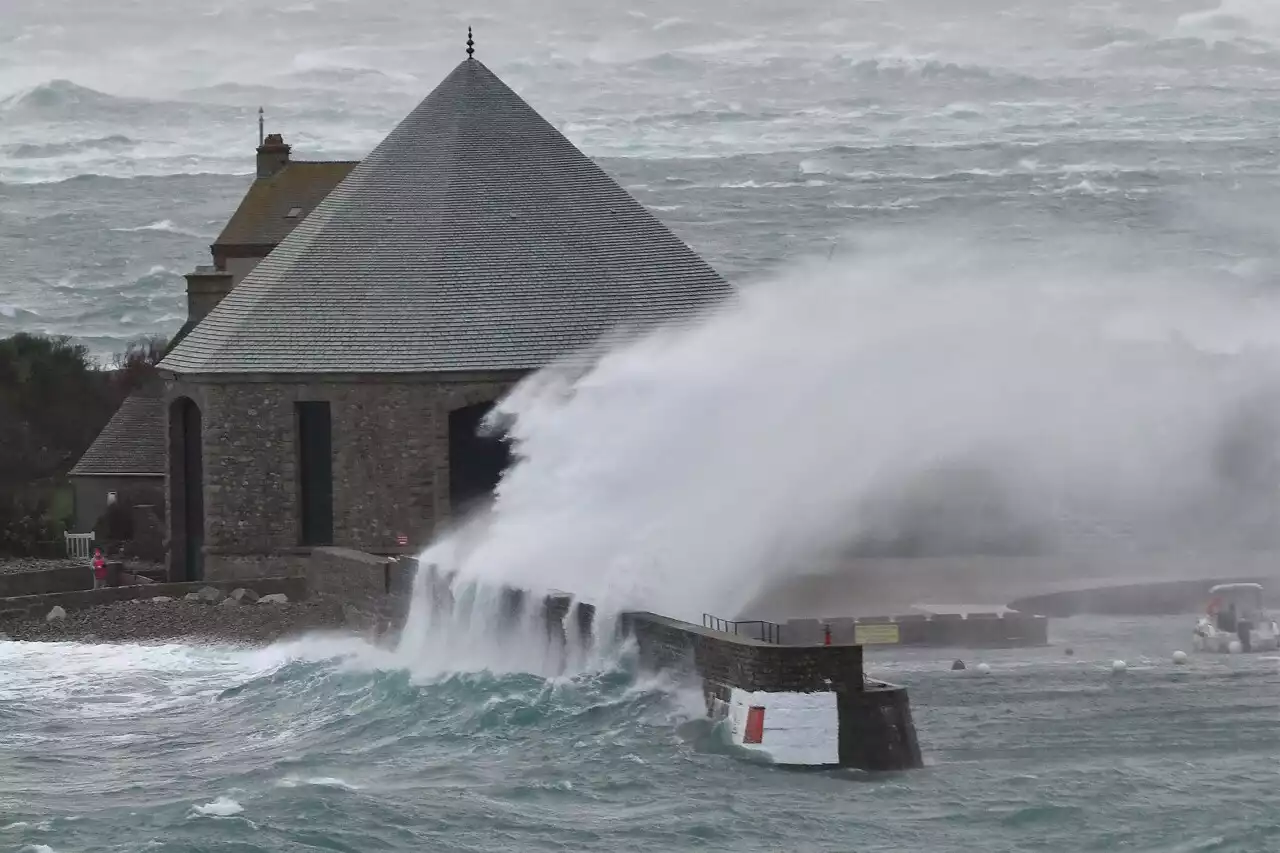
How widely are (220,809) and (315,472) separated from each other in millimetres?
15042

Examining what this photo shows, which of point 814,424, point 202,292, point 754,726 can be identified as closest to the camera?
point 754,726

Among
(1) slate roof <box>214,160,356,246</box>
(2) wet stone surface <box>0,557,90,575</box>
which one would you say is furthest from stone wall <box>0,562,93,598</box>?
(1) slate roof <box>214,160,356,246</box>

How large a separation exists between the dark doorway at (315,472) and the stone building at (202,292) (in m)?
5.48

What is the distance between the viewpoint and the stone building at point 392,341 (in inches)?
1752

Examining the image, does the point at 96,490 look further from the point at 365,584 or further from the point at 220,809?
the point at 220,809

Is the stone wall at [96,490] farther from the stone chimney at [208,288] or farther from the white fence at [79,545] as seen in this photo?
the stone chimney at [208,288]

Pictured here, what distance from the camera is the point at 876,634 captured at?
41906 mm

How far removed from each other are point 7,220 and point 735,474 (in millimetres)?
115108

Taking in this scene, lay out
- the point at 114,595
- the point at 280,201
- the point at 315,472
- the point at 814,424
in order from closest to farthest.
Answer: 1. the point at 814,424
2. the point at 114,595
3. the point at 315,472
4. the point at 280,201

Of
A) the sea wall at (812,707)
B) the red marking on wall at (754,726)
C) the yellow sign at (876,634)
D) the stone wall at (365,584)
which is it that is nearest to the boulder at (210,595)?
the stone wall at (365,584)

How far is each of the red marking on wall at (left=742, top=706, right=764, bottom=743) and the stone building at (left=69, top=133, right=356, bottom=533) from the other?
2091 cm

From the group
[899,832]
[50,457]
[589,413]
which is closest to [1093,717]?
[899,832]

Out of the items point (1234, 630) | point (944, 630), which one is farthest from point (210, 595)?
point (1234, 630)

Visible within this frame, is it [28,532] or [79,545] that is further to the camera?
[28,532]
